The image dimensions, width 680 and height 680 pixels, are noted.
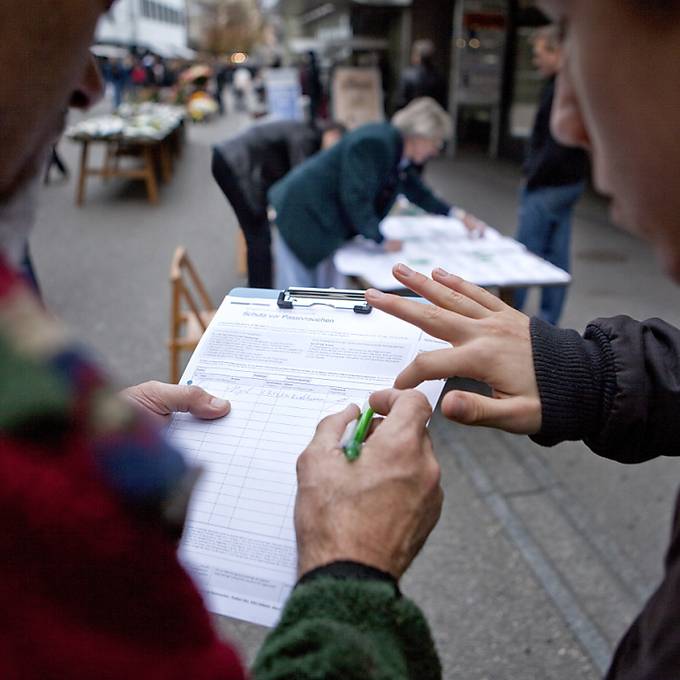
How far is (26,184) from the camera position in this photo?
0.55 meters

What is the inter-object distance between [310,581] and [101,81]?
1.90ft

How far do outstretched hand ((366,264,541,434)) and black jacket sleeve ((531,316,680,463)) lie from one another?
26 millimetres

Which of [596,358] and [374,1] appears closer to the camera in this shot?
[596,358]

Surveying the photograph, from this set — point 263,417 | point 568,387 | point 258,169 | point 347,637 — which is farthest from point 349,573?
point 258,169

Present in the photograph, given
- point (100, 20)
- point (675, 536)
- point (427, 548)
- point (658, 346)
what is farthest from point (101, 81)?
point (427, 548)

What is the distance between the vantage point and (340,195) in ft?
10.8

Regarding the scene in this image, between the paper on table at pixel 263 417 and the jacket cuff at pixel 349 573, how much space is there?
10 cm

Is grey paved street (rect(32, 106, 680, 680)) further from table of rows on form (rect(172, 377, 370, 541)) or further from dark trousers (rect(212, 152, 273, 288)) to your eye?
table of rows on form (rect(172, 377, 370, 541))

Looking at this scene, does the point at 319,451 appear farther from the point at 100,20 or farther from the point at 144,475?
the point at 100,20

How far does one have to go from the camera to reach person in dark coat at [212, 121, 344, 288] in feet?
9.28

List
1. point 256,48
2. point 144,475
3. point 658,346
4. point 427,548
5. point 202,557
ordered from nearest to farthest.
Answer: point 144,475, point 202,557, point 658,346, point 427,548, point 256,48

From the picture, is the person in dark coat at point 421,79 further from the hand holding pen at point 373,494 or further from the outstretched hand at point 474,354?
the hand holding pen at point 373,494

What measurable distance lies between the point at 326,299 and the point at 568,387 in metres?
0.43

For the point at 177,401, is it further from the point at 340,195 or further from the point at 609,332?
the point at 340,195
